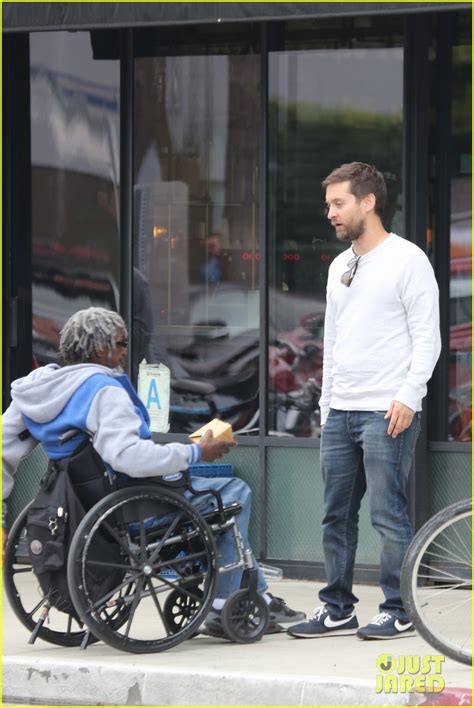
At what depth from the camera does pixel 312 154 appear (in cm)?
861

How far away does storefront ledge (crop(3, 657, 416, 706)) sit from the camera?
18.9 ft

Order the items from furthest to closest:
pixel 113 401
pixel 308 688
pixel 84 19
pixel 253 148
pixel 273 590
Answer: pixel 253 148 → pixel 273 590 → pixel 84 19 → pixel 113 401 → pixel 308 688

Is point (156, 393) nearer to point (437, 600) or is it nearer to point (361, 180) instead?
point (361, 180)

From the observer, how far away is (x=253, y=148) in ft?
28.6

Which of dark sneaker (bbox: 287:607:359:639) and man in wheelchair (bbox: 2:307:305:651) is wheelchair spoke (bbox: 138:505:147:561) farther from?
dark sneaker (bbox: 287:607:359:639)

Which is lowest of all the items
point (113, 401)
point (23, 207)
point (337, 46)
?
point (113, 401)

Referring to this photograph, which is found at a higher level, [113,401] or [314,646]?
[113,401]

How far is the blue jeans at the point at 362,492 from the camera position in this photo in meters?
6.52

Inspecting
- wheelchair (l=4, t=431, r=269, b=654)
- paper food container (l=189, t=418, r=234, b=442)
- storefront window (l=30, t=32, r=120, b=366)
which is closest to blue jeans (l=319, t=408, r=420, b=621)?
wheelchair (l=4, t=431, r=269, b=654)

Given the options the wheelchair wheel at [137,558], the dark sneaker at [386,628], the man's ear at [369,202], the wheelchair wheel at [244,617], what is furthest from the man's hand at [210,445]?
the man's ear at [369,202]

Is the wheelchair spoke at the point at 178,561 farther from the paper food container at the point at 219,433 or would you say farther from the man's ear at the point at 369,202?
the man's ear at the point at 369,202

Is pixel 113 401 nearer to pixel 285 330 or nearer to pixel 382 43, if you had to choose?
pixel 285 330

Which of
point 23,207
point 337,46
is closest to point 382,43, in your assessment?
point 337,46

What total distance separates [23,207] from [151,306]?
101 cm
